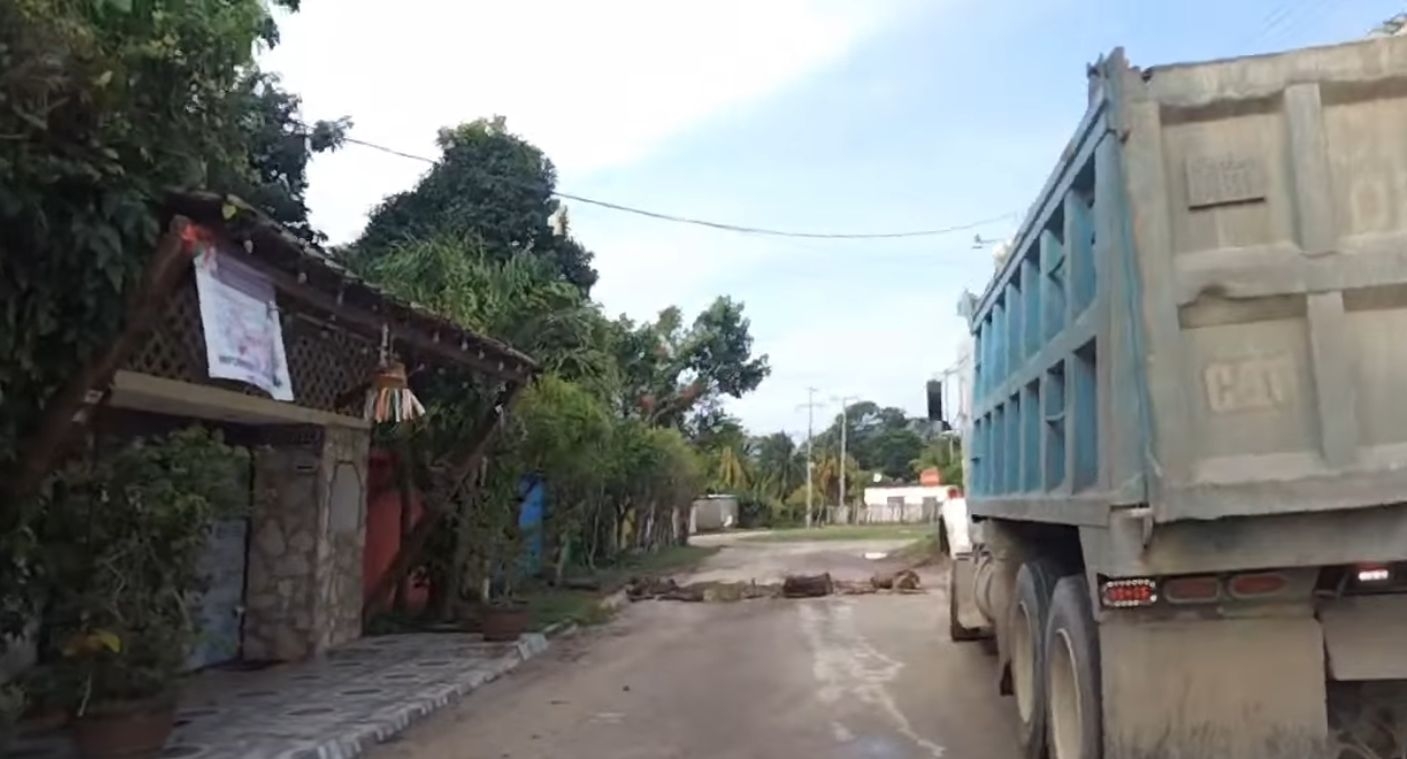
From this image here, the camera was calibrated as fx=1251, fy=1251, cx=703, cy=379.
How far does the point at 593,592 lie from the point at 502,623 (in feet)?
27.1

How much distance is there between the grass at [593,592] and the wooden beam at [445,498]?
1.64m

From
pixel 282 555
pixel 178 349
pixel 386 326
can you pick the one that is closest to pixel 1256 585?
pixel 386 326

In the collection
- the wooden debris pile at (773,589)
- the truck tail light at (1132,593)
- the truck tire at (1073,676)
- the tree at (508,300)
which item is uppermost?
the tree at (508,300)

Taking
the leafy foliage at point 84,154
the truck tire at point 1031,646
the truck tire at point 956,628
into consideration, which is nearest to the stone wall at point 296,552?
the leafy foliage at point 84,154

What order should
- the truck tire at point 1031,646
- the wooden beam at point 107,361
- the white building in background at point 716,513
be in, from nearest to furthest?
the wooden beam at point 107,361
the truck tire at point 1031,646
the white building in background at point 716,513

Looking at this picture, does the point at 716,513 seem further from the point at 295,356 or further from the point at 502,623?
→ the point at 295,356

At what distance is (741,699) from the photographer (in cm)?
1074

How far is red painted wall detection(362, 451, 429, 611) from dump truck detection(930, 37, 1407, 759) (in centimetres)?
1170

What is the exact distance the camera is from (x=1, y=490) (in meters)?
6.58

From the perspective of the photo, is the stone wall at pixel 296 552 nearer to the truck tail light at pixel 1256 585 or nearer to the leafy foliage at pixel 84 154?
the leafy foliage at pixel 84 154

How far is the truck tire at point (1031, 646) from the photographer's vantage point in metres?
6.42

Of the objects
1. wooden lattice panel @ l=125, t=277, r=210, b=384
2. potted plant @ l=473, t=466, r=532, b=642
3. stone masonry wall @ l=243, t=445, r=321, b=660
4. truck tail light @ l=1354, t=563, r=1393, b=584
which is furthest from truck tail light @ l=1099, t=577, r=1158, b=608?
potted plant @ l=473, t=466, r=532, b=642

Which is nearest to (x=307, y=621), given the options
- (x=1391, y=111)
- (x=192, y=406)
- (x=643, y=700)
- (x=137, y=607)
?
(x=192, y=406)

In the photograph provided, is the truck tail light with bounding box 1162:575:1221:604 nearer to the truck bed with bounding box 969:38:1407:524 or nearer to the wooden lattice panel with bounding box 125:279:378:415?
the truck bed with bounding box 969:38:1407:524
